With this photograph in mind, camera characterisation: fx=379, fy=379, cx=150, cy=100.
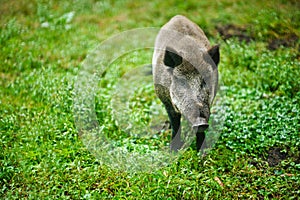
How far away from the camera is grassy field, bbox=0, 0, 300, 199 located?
14.3 ft

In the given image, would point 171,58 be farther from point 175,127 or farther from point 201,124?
point 175,127

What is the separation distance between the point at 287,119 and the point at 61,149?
→ 314 centimetres

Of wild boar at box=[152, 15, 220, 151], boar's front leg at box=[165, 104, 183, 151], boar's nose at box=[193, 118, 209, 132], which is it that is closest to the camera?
boar's nose at box=[193, 118, 209, 132]

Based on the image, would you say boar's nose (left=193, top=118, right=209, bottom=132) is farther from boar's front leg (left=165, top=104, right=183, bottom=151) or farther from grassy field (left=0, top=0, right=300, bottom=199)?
boar's front leg (left=165, top=104, right=183, bottom=151)

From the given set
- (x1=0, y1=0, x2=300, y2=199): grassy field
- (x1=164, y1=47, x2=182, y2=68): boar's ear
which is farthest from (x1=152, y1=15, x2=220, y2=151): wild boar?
(x1=0, y1=0, x2=300, y2=199): grassy field

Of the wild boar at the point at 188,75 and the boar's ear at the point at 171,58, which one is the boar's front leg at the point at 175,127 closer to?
the wild boar at the point at 188,75

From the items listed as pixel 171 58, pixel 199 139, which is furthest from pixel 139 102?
pixel 171 58

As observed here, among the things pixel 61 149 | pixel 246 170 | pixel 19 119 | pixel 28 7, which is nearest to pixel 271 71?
pixel 246 170

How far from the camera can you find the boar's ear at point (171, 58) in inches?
174

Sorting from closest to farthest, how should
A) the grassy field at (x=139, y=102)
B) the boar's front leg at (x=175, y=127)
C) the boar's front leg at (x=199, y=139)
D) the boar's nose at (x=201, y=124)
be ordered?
the boar's nose at (x=201, y=124), the grassy field at (x=139, y=102), the boar's front leg at (x=199, y=139), the boar's front leg at (x=175, y=127)

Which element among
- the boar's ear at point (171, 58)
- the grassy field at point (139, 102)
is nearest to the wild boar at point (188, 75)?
the boar's ear at point (171, 58)

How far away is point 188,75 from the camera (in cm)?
446

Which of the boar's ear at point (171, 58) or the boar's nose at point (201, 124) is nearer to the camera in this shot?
the boar's nose at point (201, 124)

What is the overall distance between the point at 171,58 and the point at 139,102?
1.74 m
